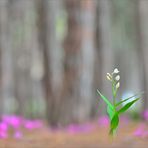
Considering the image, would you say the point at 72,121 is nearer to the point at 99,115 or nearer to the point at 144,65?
the point at 99,115

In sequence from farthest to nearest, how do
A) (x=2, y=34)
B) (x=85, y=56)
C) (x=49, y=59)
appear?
1. (x=2, y=34)
2. (x=49, y=59)
3. (x=85, y=56)

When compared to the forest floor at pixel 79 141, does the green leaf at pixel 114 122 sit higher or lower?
higher

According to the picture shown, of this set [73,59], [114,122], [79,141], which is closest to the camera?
[114,122]

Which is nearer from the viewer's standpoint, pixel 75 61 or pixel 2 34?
pixel 75 61

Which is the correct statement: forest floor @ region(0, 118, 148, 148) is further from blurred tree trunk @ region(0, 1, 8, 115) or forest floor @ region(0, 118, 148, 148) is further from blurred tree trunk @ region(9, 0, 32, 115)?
blurred tree trunk @ region(9, 0, 32, 115)

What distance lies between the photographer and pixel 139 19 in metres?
21.4

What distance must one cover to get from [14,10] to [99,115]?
11926mm

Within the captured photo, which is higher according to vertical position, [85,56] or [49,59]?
[85,56]

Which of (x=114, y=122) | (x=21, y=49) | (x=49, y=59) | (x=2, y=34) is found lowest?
(x=21, y=49)

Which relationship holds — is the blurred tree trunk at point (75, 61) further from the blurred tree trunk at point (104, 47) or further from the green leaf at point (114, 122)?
the green leaf at point (114, 122)

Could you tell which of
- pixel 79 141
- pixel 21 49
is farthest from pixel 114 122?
pixel 21 49

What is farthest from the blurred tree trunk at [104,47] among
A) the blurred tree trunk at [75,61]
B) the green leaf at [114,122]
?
the green leaf at [114,122]

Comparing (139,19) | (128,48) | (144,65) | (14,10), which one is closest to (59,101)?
(144,65)

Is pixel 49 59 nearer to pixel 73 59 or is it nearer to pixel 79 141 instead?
pixel 73 59
